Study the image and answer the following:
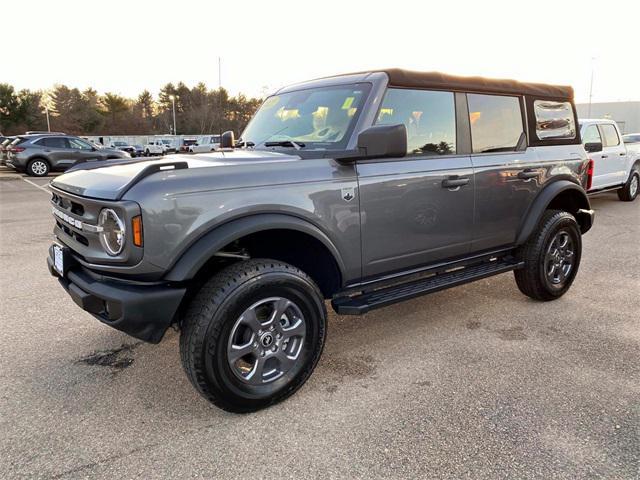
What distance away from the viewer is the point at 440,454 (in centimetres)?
241

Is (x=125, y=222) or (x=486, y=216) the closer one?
(x=125, y=222)

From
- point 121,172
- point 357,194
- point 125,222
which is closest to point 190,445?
point 125,222

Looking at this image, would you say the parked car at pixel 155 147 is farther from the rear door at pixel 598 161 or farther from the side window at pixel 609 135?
the rear door at pixel 598 161

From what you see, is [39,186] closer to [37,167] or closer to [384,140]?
[37,167]

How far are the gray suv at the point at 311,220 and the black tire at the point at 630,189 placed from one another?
8.48 metres

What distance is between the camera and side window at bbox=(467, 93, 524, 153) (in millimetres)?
3885

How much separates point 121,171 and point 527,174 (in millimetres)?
3249

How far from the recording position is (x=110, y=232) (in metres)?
2.53

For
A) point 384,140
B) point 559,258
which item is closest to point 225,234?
point 384,140

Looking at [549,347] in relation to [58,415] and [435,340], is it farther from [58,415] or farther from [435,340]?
[58,415]

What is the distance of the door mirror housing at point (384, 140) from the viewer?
283 centimetres

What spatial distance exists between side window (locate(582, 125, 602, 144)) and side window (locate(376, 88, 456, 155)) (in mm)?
7371

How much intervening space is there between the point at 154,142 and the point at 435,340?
45.9 m

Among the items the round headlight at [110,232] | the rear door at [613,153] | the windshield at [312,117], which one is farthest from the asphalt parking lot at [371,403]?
the rear door at [613,153]
